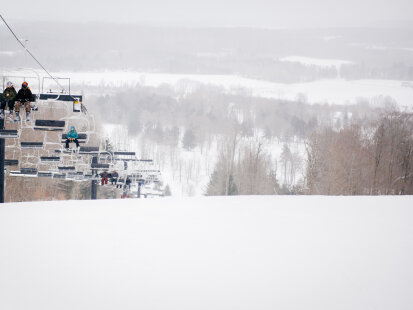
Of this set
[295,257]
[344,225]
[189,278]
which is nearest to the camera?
[189,278]

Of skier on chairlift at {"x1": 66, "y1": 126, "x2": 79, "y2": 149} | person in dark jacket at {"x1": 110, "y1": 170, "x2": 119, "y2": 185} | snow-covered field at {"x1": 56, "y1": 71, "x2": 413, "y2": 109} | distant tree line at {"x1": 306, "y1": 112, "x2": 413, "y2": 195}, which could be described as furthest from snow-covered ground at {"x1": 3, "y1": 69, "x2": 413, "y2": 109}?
skier on chairlift at {"x1": 66, "y1": 126, "x2": 79, "y2": 149}

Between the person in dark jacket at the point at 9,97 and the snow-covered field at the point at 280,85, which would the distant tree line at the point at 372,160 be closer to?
the person in dark jacket at the point at 9,97

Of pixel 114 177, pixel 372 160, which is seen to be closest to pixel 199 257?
pixel 114 177

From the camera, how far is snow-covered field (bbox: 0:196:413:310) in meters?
3.30

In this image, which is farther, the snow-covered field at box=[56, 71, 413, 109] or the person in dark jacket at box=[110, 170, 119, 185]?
the snow-covered field at box=[56, 71, 413, 109]

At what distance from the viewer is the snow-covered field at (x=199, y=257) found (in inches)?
130

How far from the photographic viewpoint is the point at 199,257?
3912 mm

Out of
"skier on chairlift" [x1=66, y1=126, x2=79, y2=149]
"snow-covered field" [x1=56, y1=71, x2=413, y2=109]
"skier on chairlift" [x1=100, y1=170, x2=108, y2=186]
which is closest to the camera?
"skier on chairlift" [x1=66, y1=126, x2=79, y2=149]

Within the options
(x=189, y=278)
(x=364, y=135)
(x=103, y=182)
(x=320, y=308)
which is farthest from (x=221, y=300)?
(x=364, y=135)

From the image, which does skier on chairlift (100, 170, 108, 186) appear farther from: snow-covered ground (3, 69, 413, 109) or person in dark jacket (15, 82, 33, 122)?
snow-covered ground (3, 69, 413, 109)

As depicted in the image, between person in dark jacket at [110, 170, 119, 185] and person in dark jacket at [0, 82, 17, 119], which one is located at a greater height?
person in dark jacket at [0, 82, 17, 119]

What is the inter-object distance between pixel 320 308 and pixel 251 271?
725 millimetres

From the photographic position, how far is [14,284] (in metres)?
3.31

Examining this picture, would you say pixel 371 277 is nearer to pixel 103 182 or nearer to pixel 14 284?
pixel 14 284
